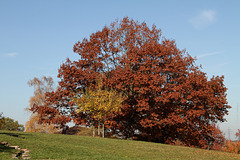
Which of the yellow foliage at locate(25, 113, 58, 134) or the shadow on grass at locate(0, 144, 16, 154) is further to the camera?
the yellow foliage at locate(25, 113, 58, 134)

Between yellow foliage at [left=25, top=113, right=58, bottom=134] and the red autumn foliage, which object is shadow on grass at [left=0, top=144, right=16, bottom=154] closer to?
the red autumn foliage

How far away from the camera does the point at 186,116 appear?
33875mm

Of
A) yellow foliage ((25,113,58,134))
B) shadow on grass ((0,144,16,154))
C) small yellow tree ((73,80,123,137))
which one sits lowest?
shadow on grass ((0,144,16,154))

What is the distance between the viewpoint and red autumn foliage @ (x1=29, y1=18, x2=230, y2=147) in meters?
32.1

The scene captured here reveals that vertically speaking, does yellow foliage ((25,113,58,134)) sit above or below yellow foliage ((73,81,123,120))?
below

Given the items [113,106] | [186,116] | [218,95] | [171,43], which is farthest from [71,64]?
[218,95]

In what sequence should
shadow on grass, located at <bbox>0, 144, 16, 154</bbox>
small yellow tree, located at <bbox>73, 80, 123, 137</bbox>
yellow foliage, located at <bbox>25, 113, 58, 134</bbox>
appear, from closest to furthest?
shadow on grass, located at <bbox>0, 144, 16, 154</bbox>, small yellow tree, located at <bbox>73, 80, 123, 137</bbox>, yellow foliage, located at <bbox>25, 113, 58, 134</bbox>

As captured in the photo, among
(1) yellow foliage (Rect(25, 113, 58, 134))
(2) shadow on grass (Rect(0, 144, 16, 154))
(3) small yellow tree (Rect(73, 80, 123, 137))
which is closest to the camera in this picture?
(2) shadow on grass (Rect(0, 144, 16, 154))

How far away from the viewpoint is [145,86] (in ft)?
104

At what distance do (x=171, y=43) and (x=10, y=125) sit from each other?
30597mm

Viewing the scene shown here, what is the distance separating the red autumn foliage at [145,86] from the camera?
3209 cm

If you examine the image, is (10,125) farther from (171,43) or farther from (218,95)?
(218,95)

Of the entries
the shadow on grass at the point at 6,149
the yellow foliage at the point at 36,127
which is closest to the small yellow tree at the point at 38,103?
the yellow foliage at the point at 36,127

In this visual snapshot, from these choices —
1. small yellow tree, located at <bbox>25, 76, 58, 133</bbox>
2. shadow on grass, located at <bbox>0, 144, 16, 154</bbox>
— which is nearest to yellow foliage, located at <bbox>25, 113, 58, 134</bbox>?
small yellow tree, located at <bbox>25, 76, 58, 133</bbox>
